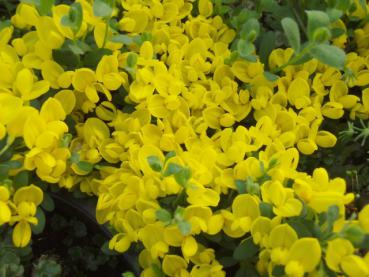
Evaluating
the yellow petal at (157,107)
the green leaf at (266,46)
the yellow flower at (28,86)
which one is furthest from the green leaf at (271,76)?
the yellow flower at (28,86)

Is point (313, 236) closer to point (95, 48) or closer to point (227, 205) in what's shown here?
point (227, 205)

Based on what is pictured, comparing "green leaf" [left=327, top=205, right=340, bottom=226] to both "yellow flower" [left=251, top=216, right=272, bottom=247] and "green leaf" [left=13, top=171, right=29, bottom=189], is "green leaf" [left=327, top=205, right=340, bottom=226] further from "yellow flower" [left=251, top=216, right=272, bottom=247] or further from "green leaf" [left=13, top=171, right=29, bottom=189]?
"green leaf" [left=13, top=171, right=29, bottom=189]

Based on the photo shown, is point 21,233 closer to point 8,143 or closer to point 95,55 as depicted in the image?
point 8,143

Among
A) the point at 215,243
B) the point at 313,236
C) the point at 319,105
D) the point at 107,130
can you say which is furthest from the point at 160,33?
the point at 313,236

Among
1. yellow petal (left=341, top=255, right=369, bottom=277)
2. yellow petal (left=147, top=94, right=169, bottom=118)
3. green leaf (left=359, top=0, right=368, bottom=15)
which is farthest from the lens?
green leaf (left=359, top=0, right=368, bottom=15)

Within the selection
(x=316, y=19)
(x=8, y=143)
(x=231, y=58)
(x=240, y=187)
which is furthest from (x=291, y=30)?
(x=8, y=143)

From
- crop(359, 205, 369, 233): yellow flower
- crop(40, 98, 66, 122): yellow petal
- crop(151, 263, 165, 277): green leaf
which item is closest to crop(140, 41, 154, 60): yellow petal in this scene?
Answer: crop(40, 98, 66, 122): yellow petal
